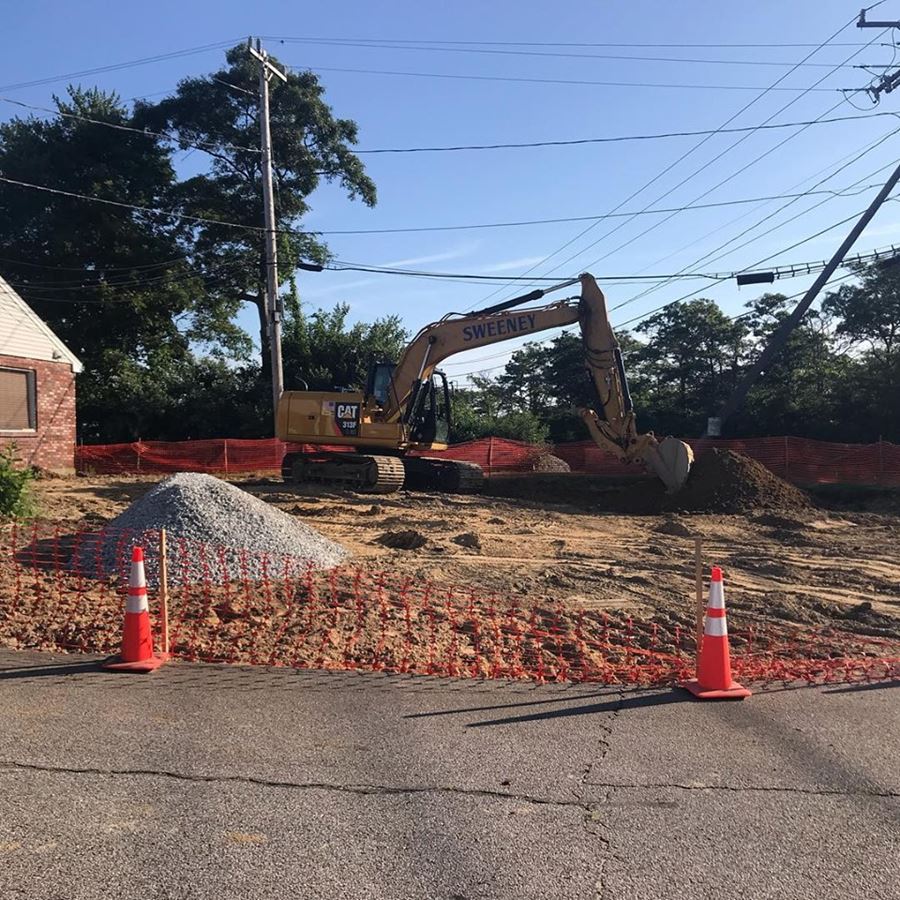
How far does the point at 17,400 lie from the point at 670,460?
675 inches

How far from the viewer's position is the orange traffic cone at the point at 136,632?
5.80m

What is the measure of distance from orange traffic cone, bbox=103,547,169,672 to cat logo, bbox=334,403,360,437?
14.2 metres

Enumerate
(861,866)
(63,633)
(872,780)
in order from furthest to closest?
1. (63,633)
2. (872,780)
3. (861,866)

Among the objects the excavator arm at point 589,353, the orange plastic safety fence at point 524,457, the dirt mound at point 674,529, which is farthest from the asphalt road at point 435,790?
the orange plastic safety fence at point 524,457

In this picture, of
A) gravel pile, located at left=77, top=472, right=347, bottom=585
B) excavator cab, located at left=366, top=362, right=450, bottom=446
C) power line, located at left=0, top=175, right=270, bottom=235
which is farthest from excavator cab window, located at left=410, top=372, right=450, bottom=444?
power line, located at left=0, top=175, right=270, bottom=235

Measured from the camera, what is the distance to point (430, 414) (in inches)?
795

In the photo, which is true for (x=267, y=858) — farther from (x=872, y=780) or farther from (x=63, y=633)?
(x=63, y=633)

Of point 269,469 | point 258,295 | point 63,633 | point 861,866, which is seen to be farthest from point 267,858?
point 258,295

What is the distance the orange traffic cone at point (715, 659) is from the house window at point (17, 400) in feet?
68.2

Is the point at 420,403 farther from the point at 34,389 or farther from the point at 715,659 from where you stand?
the point at 715,659

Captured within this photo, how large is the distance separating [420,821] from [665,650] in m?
3.91

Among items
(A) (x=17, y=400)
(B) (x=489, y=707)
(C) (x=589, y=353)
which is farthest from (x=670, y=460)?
(A) (x=17, y=400)

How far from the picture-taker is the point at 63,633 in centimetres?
675

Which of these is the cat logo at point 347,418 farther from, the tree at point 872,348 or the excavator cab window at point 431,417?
the tree at point 872,348
